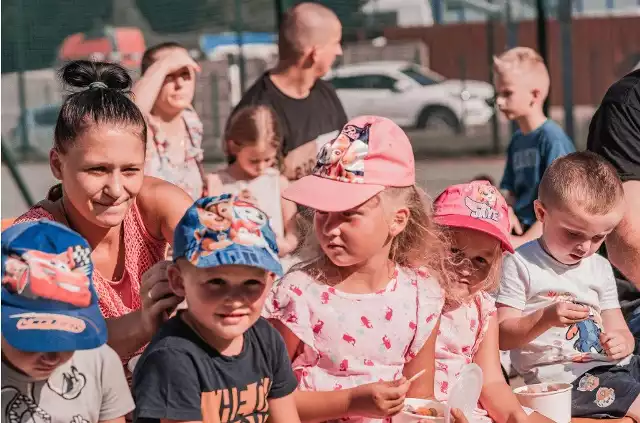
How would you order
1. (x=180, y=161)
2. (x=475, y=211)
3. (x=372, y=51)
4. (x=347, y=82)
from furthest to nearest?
(x=372, y=51) < (x=347, y=82) < (x=180, y=161) < (x=475, y=211)

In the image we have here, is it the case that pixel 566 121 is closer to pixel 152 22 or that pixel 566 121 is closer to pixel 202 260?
pixel 152 22

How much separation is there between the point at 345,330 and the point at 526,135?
3.78m

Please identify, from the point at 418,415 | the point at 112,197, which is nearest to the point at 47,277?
the point at 112,197

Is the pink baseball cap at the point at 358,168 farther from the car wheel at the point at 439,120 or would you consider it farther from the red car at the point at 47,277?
the car wheel at the point at 439,120

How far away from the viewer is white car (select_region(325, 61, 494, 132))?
44.8ft

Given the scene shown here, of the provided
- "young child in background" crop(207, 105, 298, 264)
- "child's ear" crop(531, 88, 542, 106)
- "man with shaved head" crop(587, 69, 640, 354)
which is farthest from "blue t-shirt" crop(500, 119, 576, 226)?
"man with shaved head" crop(587, 69, 640, 354)

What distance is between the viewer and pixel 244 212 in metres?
3.03

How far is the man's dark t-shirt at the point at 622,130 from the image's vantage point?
15.5 ft

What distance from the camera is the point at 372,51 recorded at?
542 inches

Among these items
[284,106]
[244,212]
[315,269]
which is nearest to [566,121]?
[284,106]

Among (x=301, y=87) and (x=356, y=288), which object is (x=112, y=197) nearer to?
(x=356, y=288)

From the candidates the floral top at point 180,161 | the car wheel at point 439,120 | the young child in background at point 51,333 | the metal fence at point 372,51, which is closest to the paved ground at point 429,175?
the metal fence at point 372,51

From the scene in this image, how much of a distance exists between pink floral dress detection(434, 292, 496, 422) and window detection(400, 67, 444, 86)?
35.5 feet

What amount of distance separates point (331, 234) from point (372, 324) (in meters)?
0.32
